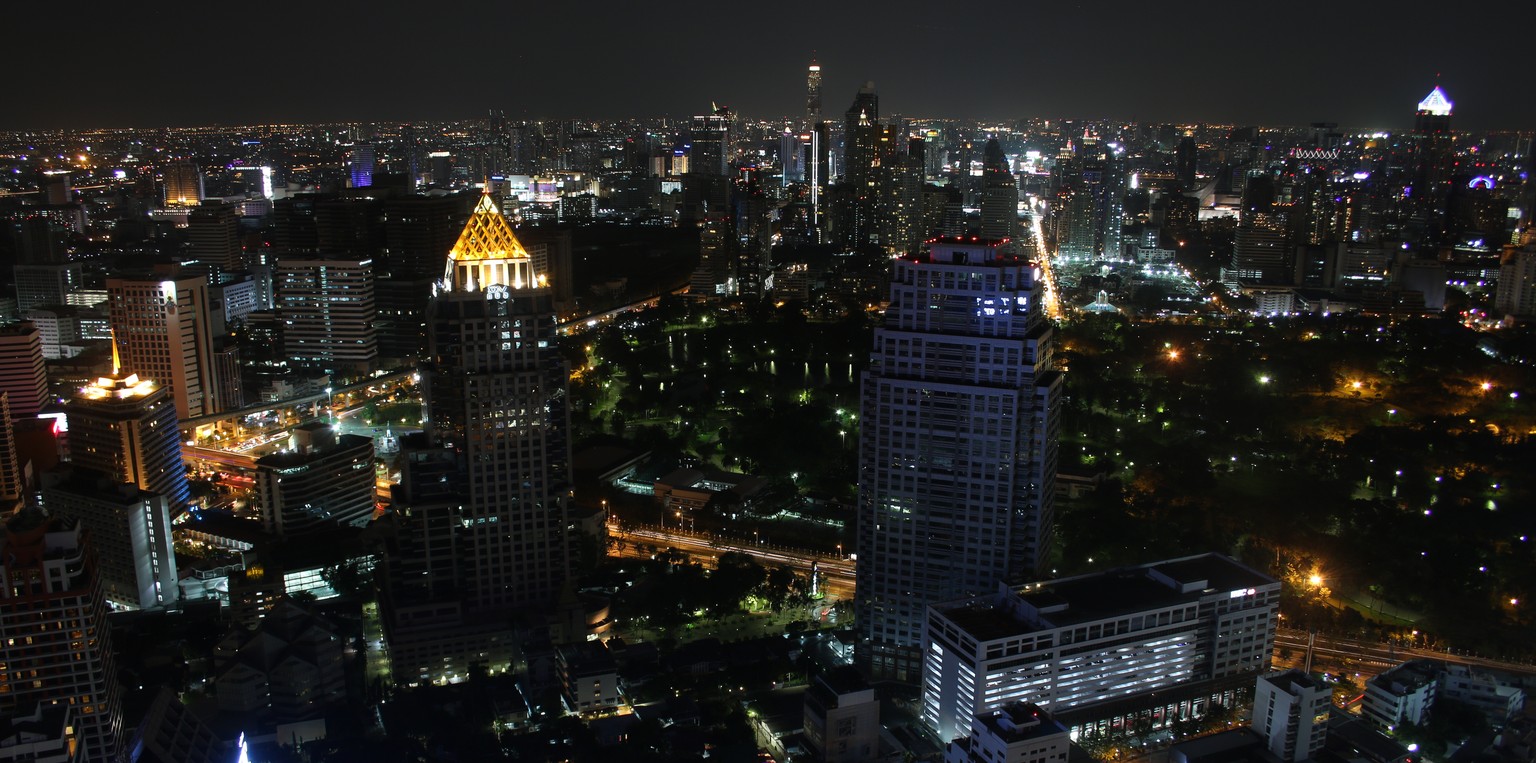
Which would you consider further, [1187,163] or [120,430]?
[1187,163]

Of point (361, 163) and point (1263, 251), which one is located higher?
point (361, 163)

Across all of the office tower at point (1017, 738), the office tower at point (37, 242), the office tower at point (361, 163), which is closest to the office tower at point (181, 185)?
the office tower at point (361, 163)

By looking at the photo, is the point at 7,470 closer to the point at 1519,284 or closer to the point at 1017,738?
the point at 1017,738

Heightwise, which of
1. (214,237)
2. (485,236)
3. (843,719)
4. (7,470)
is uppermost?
(485,236)

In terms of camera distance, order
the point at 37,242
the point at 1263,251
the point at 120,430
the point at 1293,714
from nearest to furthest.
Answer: the point at 1293,714
the point at 120,430
the point at 37,242
the point at 1263,251

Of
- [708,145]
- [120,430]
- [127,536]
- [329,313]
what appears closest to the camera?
[127,536]

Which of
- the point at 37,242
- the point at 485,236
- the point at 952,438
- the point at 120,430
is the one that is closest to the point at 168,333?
the point at 120,430
